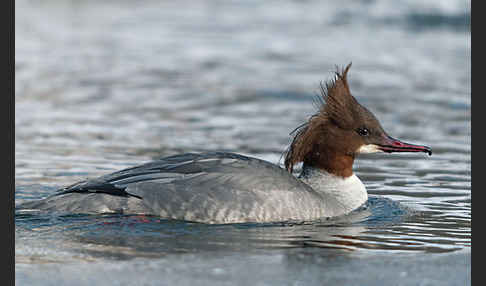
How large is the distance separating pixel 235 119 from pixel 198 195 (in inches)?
217

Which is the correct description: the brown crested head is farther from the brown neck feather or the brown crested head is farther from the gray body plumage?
the gray body plumage

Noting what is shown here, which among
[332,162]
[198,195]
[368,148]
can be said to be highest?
[368,148]

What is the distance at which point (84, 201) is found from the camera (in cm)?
701

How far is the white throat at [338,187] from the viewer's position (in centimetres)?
768

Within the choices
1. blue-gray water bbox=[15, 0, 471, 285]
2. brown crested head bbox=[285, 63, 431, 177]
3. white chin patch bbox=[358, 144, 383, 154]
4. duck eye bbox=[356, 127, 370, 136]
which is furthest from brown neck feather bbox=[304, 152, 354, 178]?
blue-gray water bbox=[15, 0, 471, 285]

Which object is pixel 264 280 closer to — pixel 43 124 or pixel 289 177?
pixel 289 177

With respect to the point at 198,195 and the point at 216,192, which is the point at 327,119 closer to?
the point at 216,192

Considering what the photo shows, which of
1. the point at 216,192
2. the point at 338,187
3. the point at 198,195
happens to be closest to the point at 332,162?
the point at 338,187

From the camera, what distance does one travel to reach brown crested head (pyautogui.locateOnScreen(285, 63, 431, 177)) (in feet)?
25.3

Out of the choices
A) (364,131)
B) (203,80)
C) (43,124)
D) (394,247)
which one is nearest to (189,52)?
(203,80)

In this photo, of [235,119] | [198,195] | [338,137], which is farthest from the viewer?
[235,119]

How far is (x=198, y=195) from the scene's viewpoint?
7.04 meters

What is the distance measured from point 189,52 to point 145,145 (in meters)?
8.02

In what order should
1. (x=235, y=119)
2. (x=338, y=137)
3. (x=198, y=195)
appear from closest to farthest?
(x=198, y=195) < (x=338, y=137) < (x=235, y=119)
